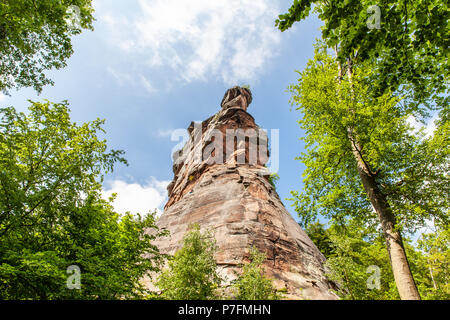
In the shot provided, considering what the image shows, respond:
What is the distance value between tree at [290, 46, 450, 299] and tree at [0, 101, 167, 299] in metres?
8.53

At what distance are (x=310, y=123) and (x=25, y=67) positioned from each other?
14.5 m

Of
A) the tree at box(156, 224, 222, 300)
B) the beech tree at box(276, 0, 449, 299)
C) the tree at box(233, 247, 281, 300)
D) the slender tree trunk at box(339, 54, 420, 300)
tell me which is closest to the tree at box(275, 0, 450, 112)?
the beech tree at box(276, 0, 449, 299)

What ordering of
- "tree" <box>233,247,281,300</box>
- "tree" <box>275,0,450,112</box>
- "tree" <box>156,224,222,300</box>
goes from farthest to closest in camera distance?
"tree" <box>156,224,222,300</box> < "tree" <box>233,247,281,300</box> < "tree" <box>275,0,450,112</box>

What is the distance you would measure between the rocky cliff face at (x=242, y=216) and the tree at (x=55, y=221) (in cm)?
292

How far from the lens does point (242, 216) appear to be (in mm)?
12594

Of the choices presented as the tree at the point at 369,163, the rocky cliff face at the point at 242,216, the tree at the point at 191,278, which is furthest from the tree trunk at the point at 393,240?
the tree at the point at 191,278

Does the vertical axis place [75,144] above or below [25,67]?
below

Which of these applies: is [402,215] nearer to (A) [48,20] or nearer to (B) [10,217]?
→ (B) [10,217]

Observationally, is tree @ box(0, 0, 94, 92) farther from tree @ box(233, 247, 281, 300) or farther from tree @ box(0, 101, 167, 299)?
tree @ box(233, 247, 281, 300)

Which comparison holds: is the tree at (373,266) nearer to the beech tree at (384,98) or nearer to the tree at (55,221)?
the beech tree at (384,98)

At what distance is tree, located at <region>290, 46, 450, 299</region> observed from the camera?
7551 mm

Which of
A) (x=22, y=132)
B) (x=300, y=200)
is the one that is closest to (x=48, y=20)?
(x=22, y=132)
